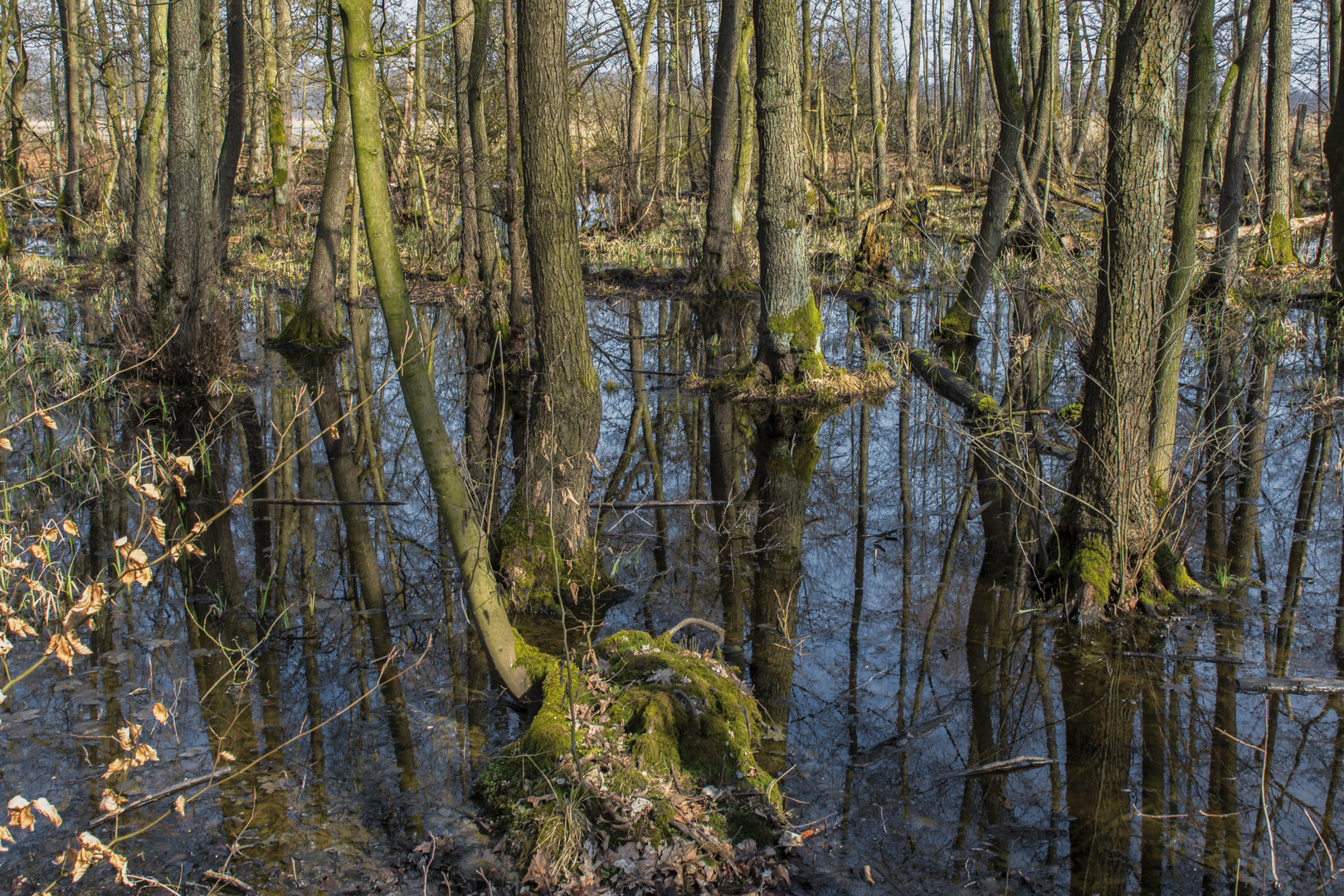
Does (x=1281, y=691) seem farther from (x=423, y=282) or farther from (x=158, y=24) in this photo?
(x=423, y=282)

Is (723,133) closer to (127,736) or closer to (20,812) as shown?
(127,736)

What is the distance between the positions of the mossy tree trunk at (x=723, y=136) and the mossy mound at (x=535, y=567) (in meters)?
10.9

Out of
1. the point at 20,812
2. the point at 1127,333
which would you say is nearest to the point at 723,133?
the point at 1127,333

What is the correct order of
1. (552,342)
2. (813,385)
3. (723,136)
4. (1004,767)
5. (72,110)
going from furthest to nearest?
(72,110) → (723,136) → (813,385) → (552,342) → (1004,767)

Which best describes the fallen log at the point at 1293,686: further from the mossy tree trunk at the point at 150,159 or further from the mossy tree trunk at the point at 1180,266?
the mossy tree trunk at the point at 150,159

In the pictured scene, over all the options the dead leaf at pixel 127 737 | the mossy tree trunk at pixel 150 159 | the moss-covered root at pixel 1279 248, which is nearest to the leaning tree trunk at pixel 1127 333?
the dead leaf at pixel 127 737

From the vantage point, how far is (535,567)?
5277 millimetres

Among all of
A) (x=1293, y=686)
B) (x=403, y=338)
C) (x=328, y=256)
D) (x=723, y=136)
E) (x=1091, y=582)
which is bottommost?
(x=1293, y=686)

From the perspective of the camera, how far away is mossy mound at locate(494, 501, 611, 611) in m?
5.24

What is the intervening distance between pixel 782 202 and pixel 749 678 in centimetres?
641

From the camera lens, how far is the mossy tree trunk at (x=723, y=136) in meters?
14.6

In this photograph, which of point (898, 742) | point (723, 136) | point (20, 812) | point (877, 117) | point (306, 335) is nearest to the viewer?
point (20, 812)

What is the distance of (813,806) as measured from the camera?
3.47 metres

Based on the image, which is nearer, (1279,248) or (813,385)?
(813,385)
